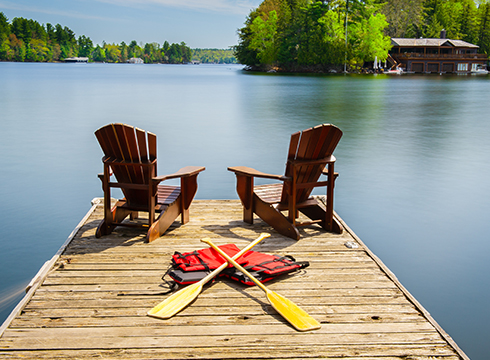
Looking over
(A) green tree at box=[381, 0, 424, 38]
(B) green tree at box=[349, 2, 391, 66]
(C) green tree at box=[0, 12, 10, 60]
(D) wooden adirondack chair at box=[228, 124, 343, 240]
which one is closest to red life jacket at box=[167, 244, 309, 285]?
(D) wooden adirondack chair at box=[228, 124, 343, 240]

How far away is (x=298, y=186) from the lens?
4.33 meters

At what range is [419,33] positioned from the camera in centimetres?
7250

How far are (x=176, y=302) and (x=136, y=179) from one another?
5.72 feet

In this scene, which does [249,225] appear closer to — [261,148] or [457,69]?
[261,148]

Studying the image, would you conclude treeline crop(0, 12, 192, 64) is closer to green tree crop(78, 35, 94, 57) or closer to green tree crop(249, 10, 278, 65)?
green tree crop(78, 35, 94, 57)

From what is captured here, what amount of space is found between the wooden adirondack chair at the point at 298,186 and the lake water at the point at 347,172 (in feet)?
4.10

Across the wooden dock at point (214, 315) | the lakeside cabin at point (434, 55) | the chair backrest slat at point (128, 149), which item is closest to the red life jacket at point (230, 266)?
the wooden dock at point (214, 315)

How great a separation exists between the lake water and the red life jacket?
1569mm

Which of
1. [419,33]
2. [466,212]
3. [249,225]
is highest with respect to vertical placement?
[419,33]

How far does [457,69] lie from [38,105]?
2192 inches

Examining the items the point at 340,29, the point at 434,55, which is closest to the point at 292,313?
the point at 340,29

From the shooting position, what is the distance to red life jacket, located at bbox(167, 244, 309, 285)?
3367 millimetres

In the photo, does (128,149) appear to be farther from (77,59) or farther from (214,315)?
(77,59)

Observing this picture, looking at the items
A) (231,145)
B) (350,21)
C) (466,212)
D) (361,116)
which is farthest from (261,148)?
(350,21)
